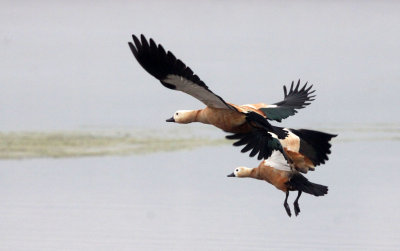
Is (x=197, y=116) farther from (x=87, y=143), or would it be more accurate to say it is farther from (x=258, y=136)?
(x=87, y=143)

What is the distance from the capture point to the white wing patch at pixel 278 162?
1262 centimetres

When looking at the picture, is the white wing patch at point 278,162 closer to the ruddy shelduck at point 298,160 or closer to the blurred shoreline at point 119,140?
the ruddy shelduck at point 298,160

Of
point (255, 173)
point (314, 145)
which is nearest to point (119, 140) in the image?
point (255, 173)

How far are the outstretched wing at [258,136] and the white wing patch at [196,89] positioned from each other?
27 cm

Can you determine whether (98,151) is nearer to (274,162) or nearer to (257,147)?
(274,162)

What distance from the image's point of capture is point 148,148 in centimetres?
2022

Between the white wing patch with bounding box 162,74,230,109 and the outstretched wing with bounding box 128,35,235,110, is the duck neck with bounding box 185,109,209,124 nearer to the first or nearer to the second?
the white wing patch with bounding box 162,74,230,109

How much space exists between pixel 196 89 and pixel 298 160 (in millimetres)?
1629

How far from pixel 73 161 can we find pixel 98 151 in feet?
2.99

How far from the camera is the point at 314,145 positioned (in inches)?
483

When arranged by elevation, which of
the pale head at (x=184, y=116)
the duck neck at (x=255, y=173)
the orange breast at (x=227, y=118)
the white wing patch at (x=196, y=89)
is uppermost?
the white wing patch at (x=196, y=89)

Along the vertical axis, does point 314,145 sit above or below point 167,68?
below

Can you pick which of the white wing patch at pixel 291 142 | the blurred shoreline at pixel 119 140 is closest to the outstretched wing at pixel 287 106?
Answer: the white wing patch at pixel 291 142

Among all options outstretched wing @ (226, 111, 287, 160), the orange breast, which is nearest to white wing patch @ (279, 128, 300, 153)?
outstretched wing @ (226, 111, 287, 160)
